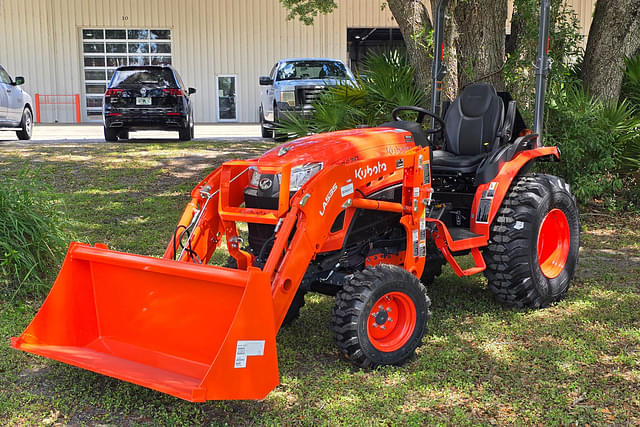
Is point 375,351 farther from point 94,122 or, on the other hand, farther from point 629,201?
point 94,122

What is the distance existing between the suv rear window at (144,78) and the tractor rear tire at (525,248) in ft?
35.7

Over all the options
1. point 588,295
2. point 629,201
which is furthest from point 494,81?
point 588,295

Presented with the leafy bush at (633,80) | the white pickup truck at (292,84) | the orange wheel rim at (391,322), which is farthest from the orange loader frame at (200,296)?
the white pickup truck at (292,84)

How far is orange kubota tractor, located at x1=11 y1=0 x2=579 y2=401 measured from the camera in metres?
3.38

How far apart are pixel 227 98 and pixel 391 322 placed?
24.5 meters

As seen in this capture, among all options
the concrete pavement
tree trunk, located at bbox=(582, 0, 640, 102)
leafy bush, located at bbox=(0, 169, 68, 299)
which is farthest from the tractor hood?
the concrete pavement

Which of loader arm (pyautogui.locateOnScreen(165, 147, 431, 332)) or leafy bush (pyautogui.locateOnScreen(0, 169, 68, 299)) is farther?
leafy bush (pyautogui.locateOnScreen(0, 169, 68, 299))

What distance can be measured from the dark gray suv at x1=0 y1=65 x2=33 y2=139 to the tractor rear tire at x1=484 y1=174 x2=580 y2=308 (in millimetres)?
11378

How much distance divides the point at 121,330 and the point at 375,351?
138cm

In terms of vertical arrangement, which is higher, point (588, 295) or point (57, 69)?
point (57, 69)

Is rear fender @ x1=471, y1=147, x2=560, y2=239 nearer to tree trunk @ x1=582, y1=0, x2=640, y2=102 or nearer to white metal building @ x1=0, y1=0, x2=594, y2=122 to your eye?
tree trunk @ x1=582, y1=0, x2=640, y2=102

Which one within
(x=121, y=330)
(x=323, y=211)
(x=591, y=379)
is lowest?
(x=591, y=379)

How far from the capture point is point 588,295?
537 cm

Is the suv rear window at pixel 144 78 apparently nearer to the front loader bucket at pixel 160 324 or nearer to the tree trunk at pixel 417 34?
the tree trunk at pixel 417 34
